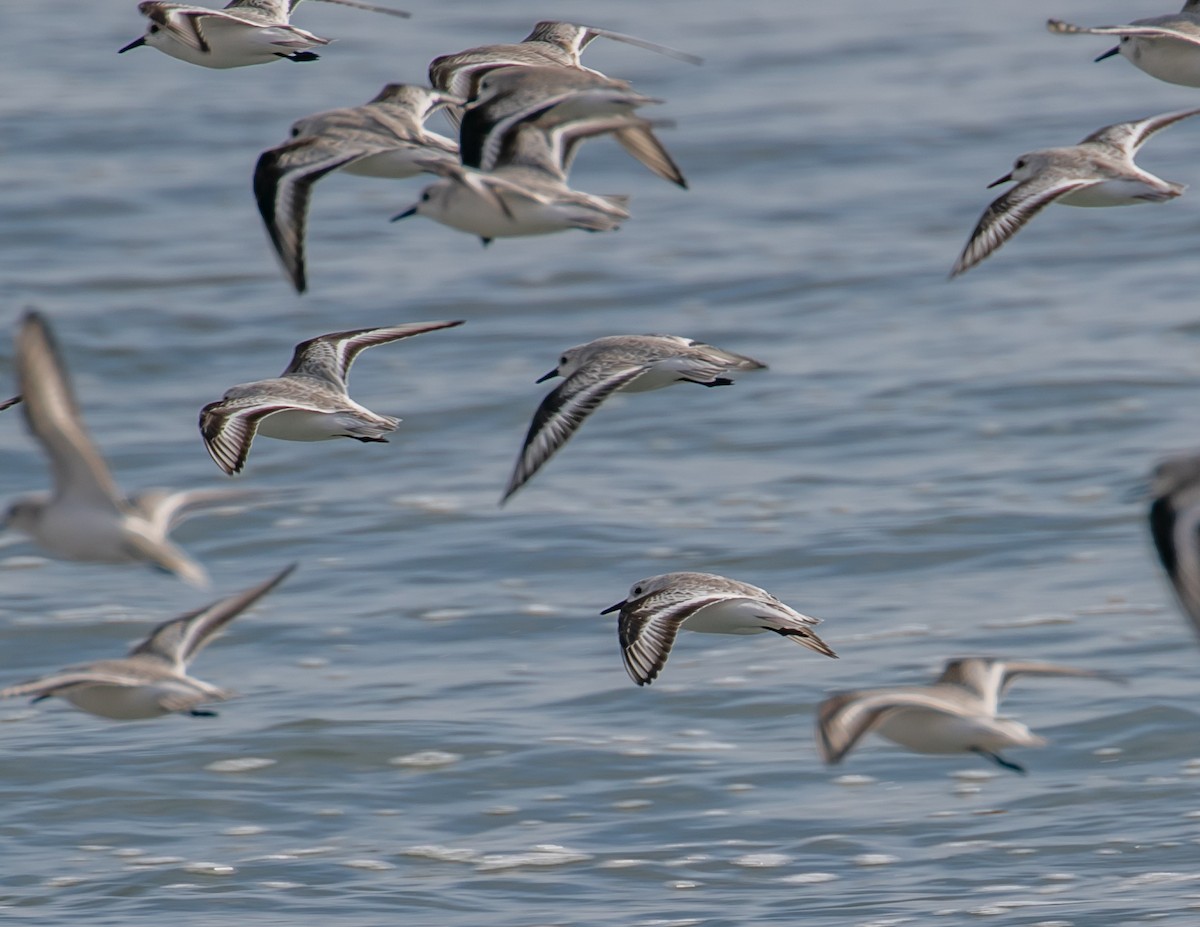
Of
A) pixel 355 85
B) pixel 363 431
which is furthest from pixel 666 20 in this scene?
pixel 363 431

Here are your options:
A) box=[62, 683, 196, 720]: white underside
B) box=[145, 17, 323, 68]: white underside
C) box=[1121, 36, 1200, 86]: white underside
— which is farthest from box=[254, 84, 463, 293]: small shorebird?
box=[1121, 36, 1200, 86]: white underside

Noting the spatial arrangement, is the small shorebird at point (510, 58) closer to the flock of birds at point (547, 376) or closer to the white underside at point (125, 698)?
the flock of birds at point (547, 376)

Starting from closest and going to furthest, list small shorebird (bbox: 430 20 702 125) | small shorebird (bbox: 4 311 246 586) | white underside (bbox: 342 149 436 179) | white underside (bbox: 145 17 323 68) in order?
small shorebird (bbox: 4 311 246 586) → white underside (bbox: 342 149 436 179) → white underside (bbox: 145 17 323 68) → small shorebird (bbox: 430 20 702 125)

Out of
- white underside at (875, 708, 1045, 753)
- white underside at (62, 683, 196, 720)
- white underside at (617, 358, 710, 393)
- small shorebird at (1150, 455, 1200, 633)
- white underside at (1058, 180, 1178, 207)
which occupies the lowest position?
white underside at (62, 683, 196, 720)

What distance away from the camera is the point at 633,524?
10852mm

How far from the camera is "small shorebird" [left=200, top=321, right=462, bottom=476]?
18.4 ft

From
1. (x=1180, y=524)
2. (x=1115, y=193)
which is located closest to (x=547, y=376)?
(x=1115, y=193)

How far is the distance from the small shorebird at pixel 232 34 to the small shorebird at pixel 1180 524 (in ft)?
9.65

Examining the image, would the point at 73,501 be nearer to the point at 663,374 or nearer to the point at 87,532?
the point at 87,532

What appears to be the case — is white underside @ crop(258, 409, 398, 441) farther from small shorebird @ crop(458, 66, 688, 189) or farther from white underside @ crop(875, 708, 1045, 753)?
white underside @ crop(875, 708, 1045, 753)

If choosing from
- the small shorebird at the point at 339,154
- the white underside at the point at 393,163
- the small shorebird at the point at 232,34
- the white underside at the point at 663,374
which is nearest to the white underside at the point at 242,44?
the small shorebird at the point at 232,34

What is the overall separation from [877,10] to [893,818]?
50.0 feet

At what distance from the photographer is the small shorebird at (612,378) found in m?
5.99

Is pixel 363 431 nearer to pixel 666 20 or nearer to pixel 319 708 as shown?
pixel 319 708
